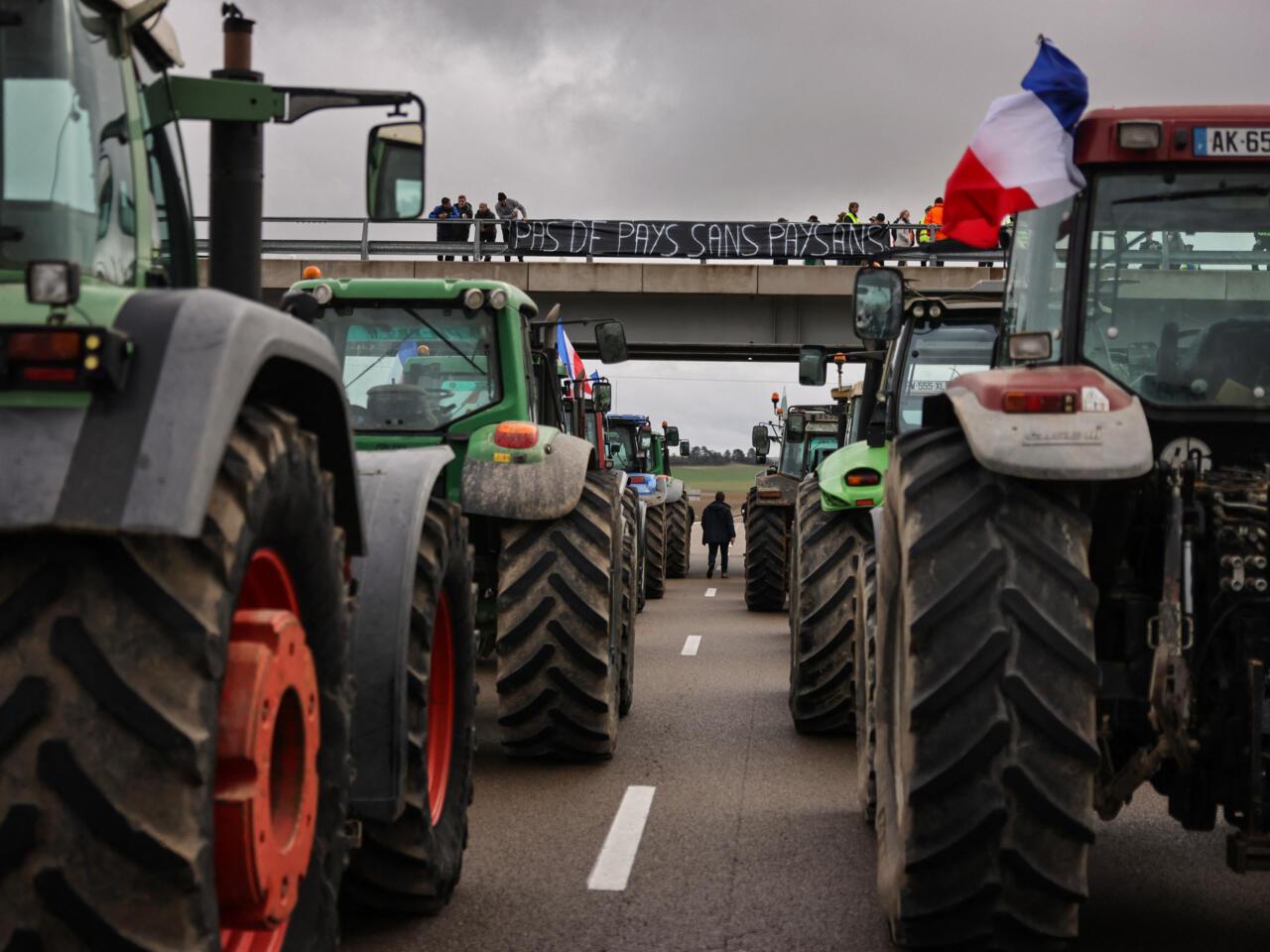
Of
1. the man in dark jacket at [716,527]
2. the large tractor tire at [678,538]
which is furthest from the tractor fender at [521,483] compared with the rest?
the man in dark jacket at [716,527]

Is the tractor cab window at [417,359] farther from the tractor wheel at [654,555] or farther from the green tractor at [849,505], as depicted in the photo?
the tractor wheel at [654,555]

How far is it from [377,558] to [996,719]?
1.90m

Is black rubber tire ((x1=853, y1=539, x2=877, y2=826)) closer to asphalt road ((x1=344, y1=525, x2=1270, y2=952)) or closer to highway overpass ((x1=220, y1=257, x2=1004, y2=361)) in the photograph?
asphalt road ((x1=344, y1=525, x2=1270, y2=952))

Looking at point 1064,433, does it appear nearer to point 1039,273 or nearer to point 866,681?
point 1039,273

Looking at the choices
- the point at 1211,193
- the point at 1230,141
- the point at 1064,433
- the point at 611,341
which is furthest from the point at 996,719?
the point at 611,341

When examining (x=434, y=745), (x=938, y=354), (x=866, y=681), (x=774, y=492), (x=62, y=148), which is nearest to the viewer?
(x=62, y=148)

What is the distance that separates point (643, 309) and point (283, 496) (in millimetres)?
35419

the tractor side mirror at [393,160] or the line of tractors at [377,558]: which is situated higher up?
the tractor side mirror at [393,160]

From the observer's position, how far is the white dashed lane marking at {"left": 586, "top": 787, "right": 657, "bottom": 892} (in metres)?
6.76

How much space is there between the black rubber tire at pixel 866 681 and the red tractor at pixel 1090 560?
1.25 m

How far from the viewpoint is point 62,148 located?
362 cm

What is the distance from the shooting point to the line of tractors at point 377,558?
300cm

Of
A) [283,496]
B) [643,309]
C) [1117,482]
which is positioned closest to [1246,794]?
[1117,482]

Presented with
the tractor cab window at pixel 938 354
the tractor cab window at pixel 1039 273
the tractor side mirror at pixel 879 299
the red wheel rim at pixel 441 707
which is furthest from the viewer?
the tractor cab window at pixel 938 354
